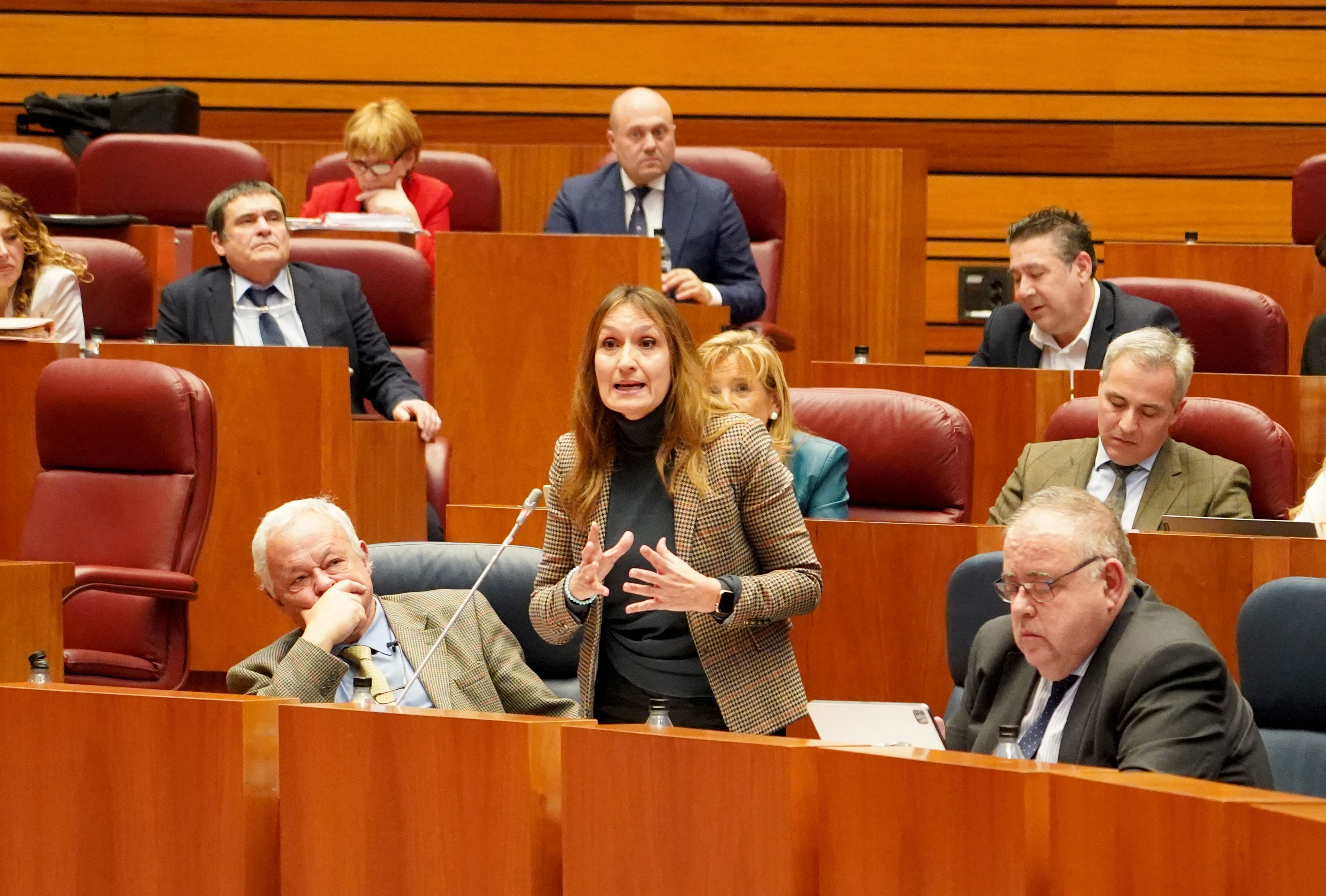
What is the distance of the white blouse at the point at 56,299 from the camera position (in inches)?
140

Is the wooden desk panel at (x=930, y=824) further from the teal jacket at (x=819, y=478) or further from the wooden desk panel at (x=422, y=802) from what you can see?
the teal jacket at (x=819, y=478)

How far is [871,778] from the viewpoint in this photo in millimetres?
1447

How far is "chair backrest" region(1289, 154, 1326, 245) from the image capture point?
4543 millimetres

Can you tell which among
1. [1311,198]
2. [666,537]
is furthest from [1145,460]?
[1311,198]

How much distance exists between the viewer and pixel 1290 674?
6.61 feet

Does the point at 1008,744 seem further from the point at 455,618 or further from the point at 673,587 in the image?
the point at 455,618

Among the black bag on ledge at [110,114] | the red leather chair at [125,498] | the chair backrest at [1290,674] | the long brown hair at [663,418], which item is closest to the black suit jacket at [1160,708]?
the chair backrest at [1290,674]

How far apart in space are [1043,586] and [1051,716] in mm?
154

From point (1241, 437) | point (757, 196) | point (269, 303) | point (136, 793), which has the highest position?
point (757, 196)

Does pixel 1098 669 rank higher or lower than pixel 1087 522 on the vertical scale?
lower

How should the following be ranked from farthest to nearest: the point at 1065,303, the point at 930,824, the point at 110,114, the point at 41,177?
the point at 110,114 < the point at 41,177 < the point at 1065,303 < the point at 930,824

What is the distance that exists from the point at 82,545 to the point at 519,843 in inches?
62.7

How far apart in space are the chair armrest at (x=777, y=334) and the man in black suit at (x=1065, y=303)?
0.60m

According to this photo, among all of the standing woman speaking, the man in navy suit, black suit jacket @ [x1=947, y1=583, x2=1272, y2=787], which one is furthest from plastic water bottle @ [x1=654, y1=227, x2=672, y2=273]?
black suit jacket @ [x1=947, y1=583, x2=1272, y2=787]
